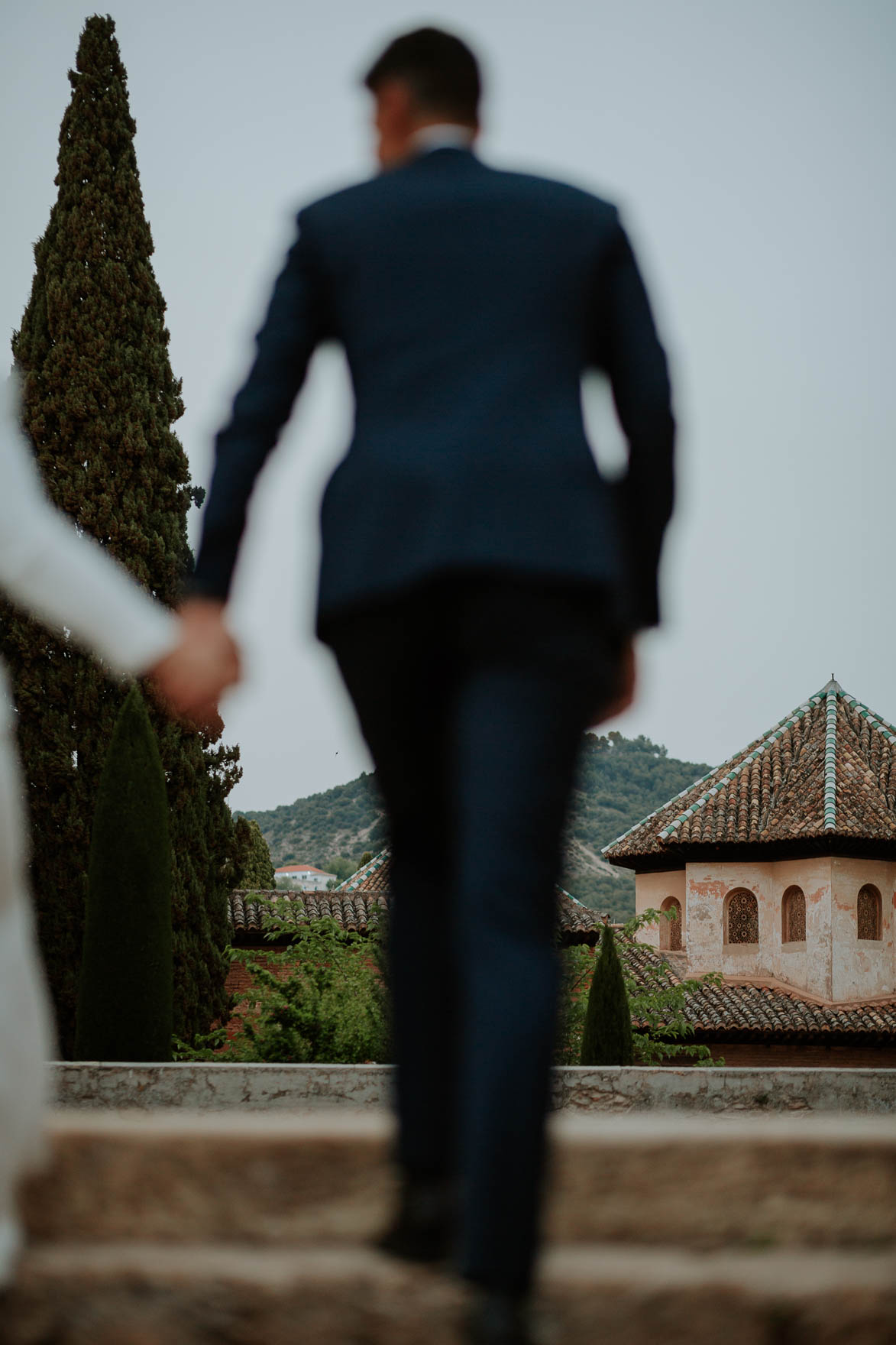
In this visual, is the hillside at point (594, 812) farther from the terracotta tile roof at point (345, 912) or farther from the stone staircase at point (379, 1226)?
the stone staircase at point (379, 1226)

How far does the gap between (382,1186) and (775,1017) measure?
30.0 m

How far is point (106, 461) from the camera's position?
1980cm

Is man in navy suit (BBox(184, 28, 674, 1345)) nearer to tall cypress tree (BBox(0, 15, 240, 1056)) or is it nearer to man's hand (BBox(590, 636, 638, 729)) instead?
man's hand (BBox(590, 636, 638, 729))

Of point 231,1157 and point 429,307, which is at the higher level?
point 429,307

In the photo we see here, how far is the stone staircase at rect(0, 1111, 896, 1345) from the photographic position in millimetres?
1523

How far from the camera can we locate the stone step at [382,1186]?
182 cm

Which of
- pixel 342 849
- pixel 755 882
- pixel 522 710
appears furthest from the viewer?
pixel 342 849

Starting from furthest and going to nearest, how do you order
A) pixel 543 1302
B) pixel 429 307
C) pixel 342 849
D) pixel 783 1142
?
pixel 342 849 → pixel 783 1142 → pixel 429 307 → pixel 543 1302

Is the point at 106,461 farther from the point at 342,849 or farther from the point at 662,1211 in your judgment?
the point at 342,849

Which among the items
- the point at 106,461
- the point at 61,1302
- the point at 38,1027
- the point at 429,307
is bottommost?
the point at 61,1302

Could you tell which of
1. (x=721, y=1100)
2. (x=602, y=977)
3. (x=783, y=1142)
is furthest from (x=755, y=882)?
(x=783, y=1142)

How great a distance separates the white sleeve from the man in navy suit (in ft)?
0.27

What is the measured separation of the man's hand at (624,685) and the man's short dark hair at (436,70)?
2.43ft

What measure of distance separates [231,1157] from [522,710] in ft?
2.46
